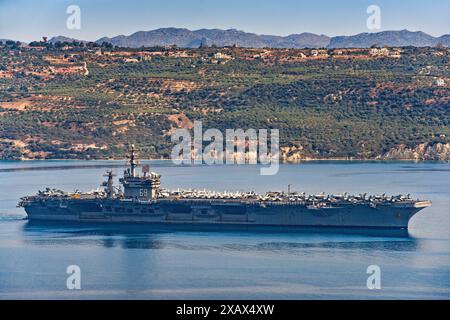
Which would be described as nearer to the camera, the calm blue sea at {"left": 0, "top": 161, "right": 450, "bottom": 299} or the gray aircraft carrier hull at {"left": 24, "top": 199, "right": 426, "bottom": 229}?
the calm blue sea at {"left": 0, "top": 161, "right": 450, "bottom": 299}

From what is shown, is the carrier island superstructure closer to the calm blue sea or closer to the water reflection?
the water reflection

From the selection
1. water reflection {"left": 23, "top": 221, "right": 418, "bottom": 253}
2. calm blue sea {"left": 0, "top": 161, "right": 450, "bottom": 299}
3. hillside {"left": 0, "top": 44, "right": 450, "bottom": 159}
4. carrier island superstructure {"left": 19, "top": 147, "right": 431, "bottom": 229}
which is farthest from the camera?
hillside {"left": 0, "top": 44, "right": 450, "bottom": 159}

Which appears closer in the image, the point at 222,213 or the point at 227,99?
the point at 222,213

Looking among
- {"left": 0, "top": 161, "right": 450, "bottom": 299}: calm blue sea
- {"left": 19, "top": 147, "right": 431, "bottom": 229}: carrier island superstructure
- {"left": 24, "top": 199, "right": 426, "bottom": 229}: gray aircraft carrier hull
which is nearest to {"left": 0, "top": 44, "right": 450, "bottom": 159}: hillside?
{"left": 0, "top": 161, "right": 450, "bottom": 299}: calm blue sea

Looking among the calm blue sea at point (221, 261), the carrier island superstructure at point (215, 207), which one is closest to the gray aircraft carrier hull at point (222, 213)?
the carrier island superstructure at point (215, 207)

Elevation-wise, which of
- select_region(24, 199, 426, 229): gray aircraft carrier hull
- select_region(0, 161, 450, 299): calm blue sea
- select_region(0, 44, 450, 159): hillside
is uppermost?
select_region(0, 44, 450, 159): hillside

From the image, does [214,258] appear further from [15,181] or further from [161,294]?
[15,181]

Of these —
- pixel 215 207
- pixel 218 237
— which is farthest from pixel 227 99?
pixel 218 237

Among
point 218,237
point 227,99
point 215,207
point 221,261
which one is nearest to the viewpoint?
point 221,261

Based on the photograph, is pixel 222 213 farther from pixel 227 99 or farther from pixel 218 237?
pixel 227 99
